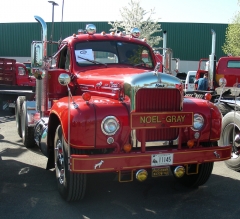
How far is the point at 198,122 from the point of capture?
13.9 ft

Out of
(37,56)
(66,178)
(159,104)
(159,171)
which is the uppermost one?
(37,56)

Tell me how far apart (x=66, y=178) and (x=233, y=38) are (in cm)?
2686

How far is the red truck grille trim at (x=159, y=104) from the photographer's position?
3977 millimetres

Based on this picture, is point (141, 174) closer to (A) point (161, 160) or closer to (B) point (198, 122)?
(A) point (161, 160)

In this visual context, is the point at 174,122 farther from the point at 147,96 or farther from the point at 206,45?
the point at 206,45

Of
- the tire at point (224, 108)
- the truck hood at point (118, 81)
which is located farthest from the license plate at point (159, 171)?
the tire at point (224, 108)

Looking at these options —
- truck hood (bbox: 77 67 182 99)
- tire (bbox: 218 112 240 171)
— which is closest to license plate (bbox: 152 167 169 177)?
truck hood (bbox: 77 67 182 99)

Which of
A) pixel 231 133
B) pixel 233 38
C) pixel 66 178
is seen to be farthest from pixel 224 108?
pixel 233 38

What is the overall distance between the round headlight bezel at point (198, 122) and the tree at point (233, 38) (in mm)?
24808

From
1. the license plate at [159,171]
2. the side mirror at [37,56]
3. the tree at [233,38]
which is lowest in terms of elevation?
the license plate at [159,171]

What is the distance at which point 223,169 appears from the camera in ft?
19.2

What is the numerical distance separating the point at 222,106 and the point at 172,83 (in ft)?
11.6

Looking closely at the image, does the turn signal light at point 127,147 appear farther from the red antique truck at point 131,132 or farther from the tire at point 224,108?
the tire at point 224,108

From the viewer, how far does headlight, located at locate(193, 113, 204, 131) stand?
423 centimetres
